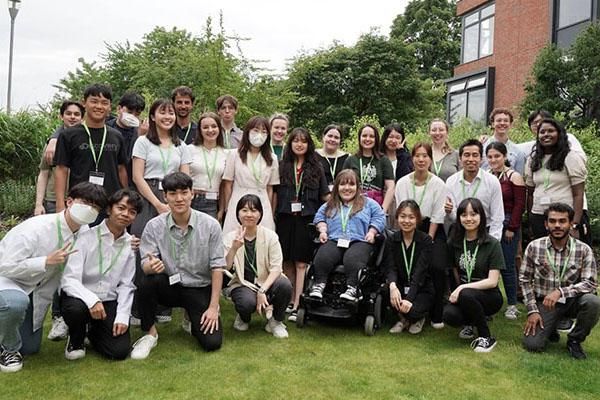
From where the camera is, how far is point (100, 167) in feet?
14.7

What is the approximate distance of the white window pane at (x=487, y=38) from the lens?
20.4 m

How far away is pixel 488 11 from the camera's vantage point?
20719 mm

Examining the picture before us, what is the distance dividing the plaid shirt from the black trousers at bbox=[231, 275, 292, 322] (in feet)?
6.03

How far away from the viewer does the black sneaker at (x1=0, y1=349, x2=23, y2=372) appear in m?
3.63

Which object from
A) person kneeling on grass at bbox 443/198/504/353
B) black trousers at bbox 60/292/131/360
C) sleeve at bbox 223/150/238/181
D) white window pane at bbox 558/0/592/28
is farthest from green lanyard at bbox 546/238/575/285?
white window pane at bbox 558/0/592/28

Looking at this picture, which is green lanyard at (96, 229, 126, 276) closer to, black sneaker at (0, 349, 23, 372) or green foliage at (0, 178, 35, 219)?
black sneaker at (0, 349, 23, 372)

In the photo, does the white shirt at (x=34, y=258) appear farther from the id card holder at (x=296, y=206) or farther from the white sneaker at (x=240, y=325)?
the id card holder at (x=296, y=206)

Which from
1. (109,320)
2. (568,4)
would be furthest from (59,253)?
(568,4)

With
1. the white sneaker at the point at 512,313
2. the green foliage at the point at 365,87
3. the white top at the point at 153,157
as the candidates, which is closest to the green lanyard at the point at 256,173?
the white top at the point at 153,157

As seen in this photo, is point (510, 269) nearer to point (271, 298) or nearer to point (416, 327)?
point (416, 327)

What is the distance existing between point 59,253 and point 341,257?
223 cm

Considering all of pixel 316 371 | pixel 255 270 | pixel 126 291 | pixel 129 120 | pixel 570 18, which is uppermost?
pixel 570 18

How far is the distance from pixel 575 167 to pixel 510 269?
105cm

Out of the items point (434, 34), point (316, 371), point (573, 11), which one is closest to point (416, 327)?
point (316, 371)
